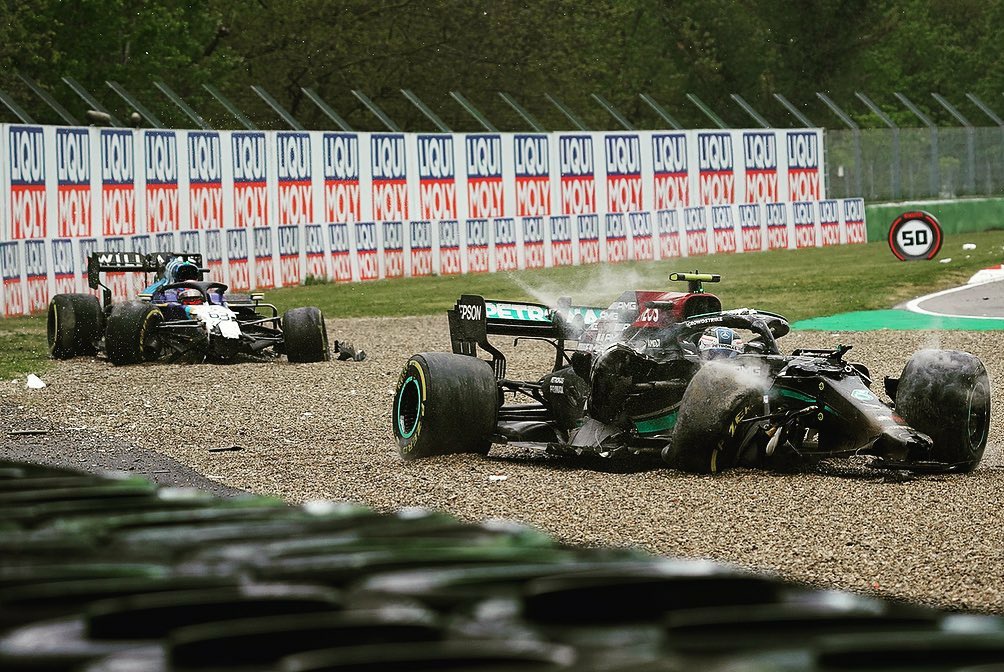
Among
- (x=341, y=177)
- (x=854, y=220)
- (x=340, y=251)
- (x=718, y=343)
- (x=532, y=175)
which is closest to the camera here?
(x=718, y=343)

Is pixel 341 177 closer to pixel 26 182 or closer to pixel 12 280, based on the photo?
pixel 26 182

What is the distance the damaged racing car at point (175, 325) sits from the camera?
1631 cm

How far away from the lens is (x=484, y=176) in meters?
35.2

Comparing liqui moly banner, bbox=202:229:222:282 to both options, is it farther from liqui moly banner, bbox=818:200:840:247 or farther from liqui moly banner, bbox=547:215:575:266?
liqui moly banner, bbox=818:200:840:247

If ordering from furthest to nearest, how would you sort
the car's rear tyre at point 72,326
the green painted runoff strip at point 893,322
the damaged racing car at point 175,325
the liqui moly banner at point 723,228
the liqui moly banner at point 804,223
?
the liqui moly banner at point 804,223 < the liqui moly banner at point 723,228 < the green painted runoff strip at point 893,322 < the car's rear tyre at point 72,326 < the damaged racing car at point 175,325

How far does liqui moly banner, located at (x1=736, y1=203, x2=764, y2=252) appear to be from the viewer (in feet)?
121

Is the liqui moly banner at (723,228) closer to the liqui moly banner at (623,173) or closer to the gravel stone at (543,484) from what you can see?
the liqui moly banner at (623,173)

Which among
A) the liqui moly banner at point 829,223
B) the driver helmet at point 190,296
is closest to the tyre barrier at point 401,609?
the driver helmet at point 190,296

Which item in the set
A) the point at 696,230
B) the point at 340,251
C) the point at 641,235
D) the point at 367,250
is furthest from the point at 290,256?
the point at 696,230

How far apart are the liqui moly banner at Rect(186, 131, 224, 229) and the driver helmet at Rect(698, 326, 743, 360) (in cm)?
2053

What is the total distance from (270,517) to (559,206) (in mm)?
34267

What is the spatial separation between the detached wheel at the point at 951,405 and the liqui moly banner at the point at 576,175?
A: 27577mm

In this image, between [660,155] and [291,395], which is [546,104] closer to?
[660,155]

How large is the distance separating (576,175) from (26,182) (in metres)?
15.0
